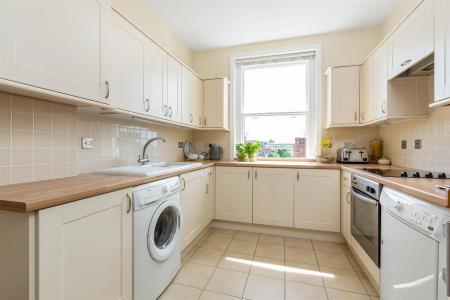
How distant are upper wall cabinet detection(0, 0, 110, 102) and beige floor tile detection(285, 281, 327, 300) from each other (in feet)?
6.37

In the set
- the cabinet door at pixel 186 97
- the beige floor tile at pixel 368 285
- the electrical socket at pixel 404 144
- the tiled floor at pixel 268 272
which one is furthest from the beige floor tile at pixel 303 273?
the cabinet door at pixel 186 97

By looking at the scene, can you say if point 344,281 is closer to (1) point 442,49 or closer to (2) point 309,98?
(1) point 442,49

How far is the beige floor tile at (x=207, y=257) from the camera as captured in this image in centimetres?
196

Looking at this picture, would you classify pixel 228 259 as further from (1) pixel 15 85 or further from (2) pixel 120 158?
(1) pixel 15 85

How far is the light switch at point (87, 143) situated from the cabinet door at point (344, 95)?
8.52 ft

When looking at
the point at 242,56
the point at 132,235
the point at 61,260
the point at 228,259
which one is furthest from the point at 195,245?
the point at 242,56

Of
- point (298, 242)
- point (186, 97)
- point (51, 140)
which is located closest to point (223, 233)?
point (298, 242)

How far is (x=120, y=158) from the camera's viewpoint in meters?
1.97

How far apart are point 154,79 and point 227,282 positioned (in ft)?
6.19

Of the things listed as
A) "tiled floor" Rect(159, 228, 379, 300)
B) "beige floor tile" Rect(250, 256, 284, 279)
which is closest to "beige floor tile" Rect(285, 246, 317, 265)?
"tiled floor" Rect(159, 228, 379, 300)

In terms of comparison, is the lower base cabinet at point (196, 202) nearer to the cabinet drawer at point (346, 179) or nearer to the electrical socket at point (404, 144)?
the cabinet drawer at point (346, 179)

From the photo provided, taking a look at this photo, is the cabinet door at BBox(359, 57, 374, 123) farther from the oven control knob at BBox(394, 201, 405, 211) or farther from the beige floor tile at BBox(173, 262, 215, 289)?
the beige floor tile at BBox(173, 262, 215, 289)

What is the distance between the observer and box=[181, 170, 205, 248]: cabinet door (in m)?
1.99

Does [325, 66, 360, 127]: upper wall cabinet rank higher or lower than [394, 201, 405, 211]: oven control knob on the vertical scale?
higher
